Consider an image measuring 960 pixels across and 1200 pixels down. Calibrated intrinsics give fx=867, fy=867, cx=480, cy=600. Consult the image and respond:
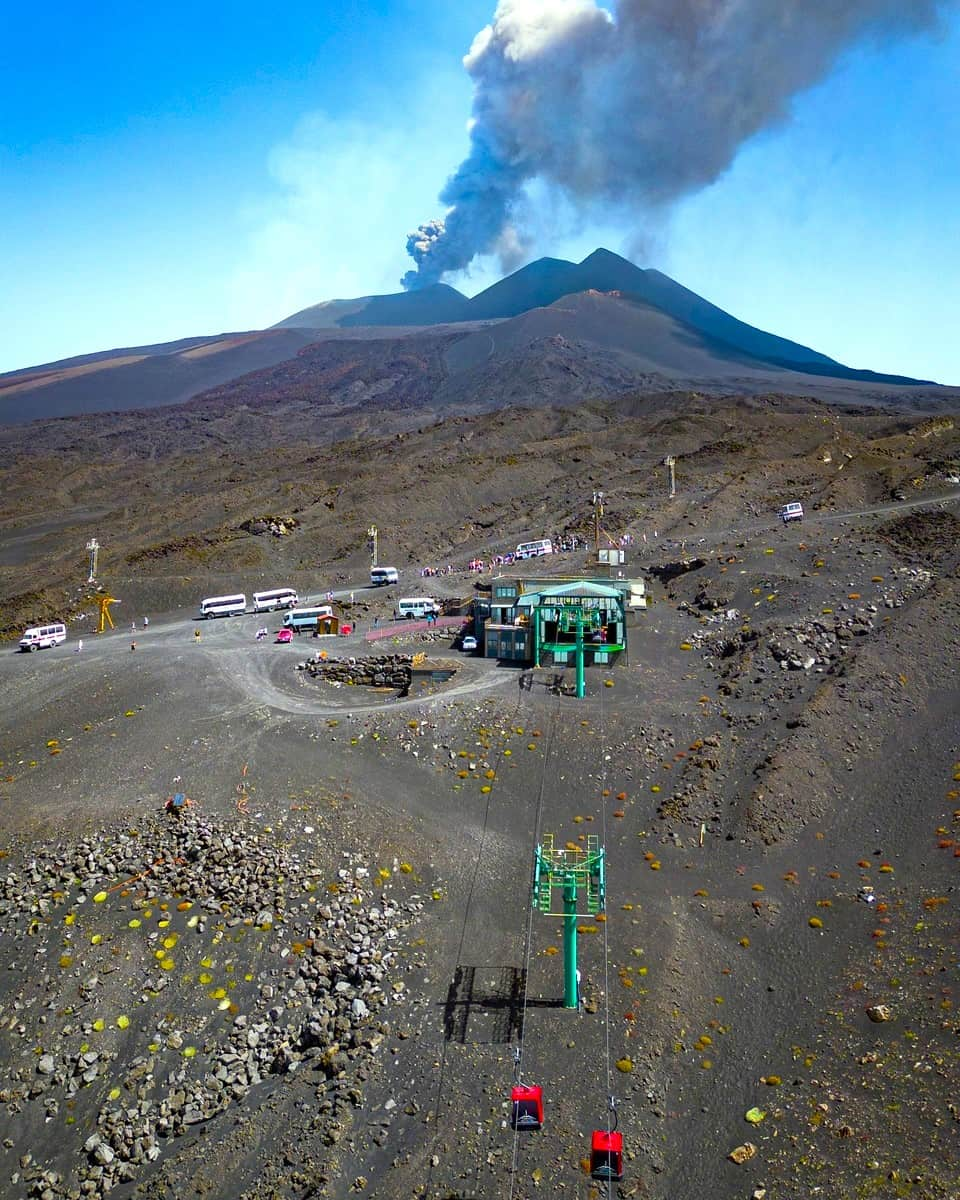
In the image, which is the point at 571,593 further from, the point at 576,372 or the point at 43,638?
the point at 576,372

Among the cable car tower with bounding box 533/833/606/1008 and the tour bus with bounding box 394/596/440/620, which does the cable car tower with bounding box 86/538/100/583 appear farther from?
the cable car tower with bounding box 533/833/606/1008

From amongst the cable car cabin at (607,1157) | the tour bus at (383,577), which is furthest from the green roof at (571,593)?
the cable car cabin at (607,1157)

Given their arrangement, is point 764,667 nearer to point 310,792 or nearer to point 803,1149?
point 310,792

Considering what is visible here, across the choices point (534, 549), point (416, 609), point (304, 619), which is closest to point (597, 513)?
point (534, 549)

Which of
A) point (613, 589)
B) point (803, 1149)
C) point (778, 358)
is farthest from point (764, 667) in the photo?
point (778, 358)

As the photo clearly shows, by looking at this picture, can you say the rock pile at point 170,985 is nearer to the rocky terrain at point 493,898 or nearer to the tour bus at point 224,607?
the rocky terrain at point 493,898

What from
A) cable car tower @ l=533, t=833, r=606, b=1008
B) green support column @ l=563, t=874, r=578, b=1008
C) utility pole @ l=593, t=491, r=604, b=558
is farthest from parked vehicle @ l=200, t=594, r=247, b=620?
green support column @ l=563, t=874, r=578, b=1008
